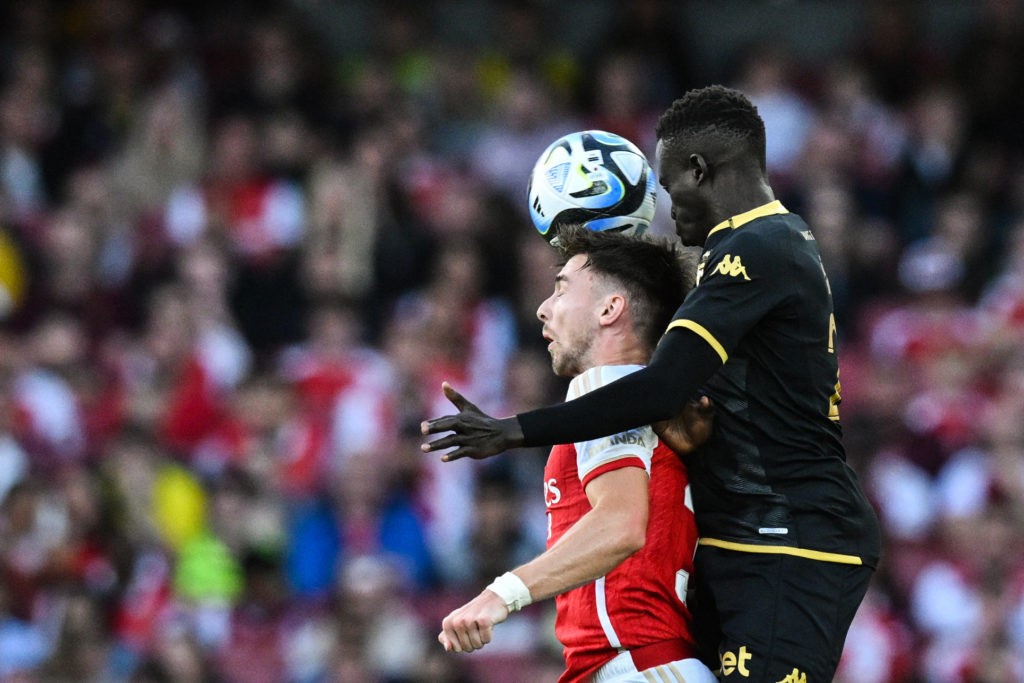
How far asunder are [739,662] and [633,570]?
14.6 inches

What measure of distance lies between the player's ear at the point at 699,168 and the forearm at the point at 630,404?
0.59m

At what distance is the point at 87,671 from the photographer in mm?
8875

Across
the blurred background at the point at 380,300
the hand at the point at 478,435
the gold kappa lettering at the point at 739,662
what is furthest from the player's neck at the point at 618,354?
the blurred background at the point at 380,300

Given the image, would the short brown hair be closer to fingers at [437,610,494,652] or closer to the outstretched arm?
the outstretched arm

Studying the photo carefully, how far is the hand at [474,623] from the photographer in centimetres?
380

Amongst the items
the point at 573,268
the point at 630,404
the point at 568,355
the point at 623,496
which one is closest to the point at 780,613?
the point at 623,496

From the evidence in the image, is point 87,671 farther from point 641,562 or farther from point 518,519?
point 641,562

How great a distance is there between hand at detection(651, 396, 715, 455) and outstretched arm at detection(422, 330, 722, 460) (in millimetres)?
272

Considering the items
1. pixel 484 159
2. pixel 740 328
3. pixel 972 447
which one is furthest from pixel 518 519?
pixel 740 328

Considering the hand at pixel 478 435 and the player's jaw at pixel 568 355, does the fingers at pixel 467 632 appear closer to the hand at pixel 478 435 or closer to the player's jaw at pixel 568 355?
the hand at pixel 478 435

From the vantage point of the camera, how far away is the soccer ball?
4707 millimetres

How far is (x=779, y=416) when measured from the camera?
13.5 feet

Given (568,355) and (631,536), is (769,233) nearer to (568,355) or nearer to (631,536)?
(568,355)

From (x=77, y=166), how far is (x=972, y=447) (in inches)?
270
